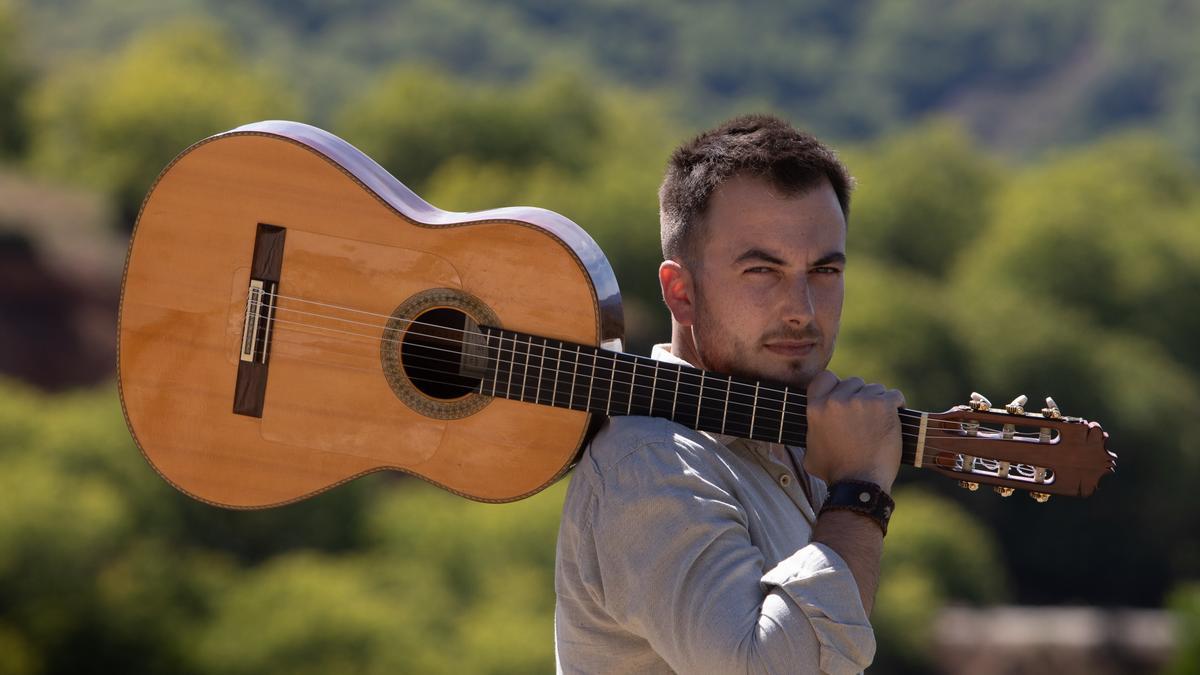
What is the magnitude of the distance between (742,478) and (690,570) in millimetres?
302

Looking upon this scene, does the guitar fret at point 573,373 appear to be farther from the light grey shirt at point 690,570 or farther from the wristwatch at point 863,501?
the wristwatch at point 863,501

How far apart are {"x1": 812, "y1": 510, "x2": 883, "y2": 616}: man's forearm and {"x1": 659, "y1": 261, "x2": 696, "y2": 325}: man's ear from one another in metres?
0.49

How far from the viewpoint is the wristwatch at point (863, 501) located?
250cm

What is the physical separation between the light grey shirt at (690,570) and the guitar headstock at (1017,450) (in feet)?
0.97

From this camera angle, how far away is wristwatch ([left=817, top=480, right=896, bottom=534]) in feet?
8.20

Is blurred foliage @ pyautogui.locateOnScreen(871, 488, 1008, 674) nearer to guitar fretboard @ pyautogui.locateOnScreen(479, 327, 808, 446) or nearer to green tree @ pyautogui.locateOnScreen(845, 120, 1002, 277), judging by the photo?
green tree @ pyautogui.locateOnScreen(845, 120, 1002, 277)

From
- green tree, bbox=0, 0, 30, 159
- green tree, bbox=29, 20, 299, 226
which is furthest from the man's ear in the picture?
green tree, bbox=0, 0, 30, 159

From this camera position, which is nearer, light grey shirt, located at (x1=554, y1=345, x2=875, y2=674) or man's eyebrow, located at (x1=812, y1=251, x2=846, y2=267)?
light grey shirt, located at (x1=554, y1=345, x2=875, y2=674)

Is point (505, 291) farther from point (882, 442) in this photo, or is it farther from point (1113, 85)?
point (1113, 85)

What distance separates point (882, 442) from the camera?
258cm

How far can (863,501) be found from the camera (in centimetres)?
251

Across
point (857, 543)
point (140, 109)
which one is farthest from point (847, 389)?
point (140, 109)

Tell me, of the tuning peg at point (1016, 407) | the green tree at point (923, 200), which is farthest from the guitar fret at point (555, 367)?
the green tree at point (923, 200)

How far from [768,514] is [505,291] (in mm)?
627
